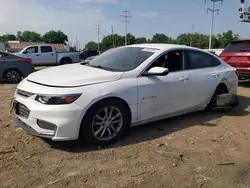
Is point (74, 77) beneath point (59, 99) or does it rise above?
above

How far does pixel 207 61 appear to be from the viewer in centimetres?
564

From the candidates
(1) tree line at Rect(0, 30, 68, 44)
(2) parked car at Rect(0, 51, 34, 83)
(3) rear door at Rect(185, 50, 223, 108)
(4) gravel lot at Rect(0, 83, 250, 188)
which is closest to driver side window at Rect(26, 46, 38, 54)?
(2) parked car at Rect(0, 51, 34, 83)

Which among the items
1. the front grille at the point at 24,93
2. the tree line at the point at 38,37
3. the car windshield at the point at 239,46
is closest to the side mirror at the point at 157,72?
the front grille at the point at 24,93

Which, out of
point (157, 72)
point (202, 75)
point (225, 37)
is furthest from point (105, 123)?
point (225, 37)

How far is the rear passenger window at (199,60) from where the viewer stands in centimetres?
523

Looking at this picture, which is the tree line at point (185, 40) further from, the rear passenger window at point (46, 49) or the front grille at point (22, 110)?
the front grille at point (22, 110)

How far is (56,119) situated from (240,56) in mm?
7722

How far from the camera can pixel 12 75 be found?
1088 cm

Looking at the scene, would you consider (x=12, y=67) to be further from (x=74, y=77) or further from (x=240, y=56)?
(x=240, y=56)

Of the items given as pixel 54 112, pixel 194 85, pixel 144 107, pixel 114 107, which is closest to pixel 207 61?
pixel 194 85

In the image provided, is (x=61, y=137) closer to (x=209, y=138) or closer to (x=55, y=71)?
(x=55, y=71)

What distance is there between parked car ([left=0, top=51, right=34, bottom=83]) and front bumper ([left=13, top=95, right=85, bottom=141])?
7689 millimetres

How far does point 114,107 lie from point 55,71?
1.20 m

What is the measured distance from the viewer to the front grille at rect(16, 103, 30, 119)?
3.82m
